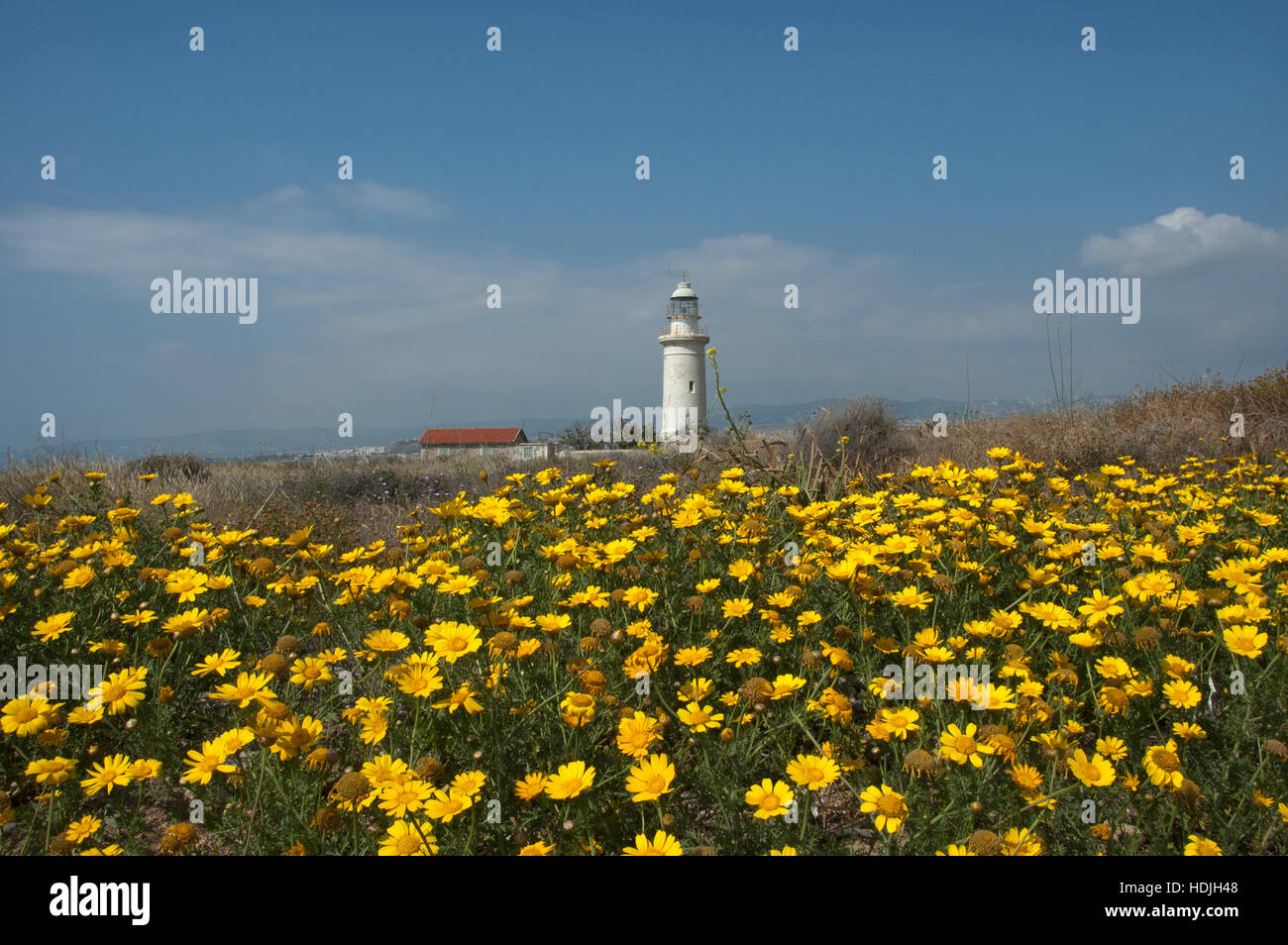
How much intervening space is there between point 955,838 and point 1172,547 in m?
1.83

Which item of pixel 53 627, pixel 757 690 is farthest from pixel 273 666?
pixel 757 690

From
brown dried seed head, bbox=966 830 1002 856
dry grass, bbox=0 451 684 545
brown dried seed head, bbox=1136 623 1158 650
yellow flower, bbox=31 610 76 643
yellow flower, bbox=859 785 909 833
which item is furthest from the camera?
dry grass, bbox=0 451 684 545

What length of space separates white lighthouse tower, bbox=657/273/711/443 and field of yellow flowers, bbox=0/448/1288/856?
36.1 metres

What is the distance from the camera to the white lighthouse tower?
130 ft

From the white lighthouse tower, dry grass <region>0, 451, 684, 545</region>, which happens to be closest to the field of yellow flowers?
dry grass <region>0, 451, 684, 545</region>

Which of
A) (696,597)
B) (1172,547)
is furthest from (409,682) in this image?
(1172,547)

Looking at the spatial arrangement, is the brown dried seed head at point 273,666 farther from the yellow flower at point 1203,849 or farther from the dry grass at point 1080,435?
the dry grass at point 1080,435

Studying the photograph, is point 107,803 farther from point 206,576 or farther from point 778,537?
point 778,537

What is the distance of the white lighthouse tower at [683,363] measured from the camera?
39750 millimetres

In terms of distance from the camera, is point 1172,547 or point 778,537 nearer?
point 1172,547

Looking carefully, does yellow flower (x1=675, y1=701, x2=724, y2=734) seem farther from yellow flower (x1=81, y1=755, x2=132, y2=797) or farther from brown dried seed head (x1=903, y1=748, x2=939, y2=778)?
yellow flower (x1=81, y1=755, x2=132, y2=797)
